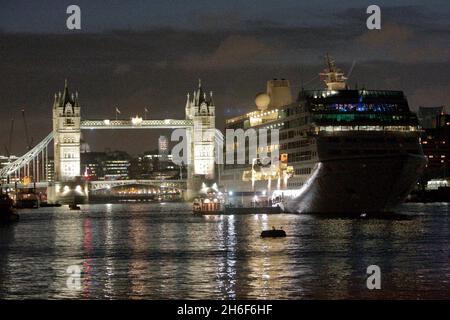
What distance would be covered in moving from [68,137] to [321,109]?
10221 cm

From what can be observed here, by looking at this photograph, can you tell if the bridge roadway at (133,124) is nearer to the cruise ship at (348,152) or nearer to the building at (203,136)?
the building at (203,136)

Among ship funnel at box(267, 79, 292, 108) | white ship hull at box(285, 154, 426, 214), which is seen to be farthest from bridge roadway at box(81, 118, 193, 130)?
white ship hull at box(285, 154, 426, 214)

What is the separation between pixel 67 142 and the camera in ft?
583

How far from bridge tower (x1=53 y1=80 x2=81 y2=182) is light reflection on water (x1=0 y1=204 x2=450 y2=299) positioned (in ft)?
331

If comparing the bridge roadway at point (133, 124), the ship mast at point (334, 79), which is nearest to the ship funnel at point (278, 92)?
the ship mast at point (334, 79)

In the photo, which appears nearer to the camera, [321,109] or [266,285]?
[266,285]

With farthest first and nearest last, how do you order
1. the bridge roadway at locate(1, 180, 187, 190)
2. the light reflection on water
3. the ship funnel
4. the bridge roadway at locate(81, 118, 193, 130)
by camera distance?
the bridge roadway at locate(1, 180, 187, 190)
the bridge roadway at locate(81, 118, 193, 130)
the ship funnel
the light reflection on water

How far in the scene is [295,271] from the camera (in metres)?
43.0

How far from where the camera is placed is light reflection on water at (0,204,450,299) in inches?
1460

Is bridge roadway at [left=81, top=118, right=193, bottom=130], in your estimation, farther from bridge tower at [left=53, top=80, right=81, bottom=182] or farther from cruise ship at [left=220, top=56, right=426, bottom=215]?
cruise ship at [left=220, top=56, right=426, bottom=215]

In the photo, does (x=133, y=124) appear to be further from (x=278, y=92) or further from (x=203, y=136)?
(x=278, y=92)

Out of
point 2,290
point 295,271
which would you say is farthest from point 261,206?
point 2,290

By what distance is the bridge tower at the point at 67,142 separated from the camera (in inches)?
6998
